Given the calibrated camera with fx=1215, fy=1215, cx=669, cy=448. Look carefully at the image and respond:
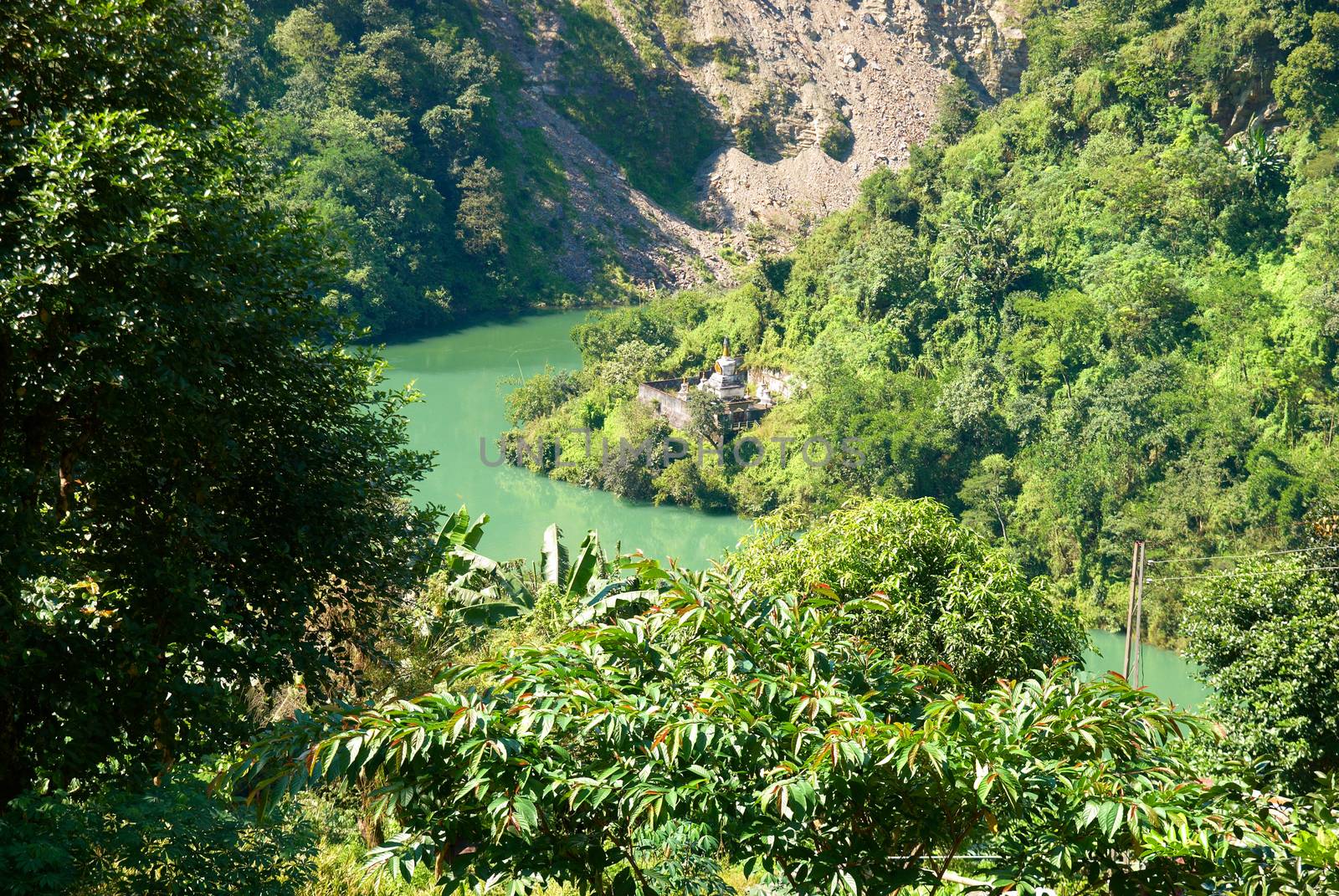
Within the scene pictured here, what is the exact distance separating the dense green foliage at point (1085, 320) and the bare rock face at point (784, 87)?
485 inches

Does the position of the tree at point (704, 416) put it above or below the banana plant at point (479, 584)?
below

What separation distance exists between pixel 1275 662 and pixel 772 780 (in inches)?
278

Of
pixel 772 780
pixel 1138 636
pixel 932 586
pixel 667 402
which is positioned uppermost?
pixel 772 780

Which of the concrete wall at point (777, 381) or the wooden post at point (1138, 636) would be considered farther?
the concrete wall at point (777, 381)

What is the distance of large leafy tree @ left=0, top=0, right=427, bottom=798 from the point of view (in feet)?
14.5

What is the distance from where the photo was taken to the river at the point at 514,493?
63.0 ft

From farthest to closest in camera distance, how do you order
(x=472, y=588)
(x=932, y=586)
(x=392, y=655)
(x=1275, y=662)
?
(x=1275, y=662)
(x=472, y=588)
(x=932, y=586)
(x=392, y=655)

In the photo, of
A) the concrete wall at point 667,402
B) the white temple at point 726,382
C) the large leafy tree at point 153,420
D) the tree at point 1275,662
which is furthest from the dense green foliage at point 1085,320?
the large leafy tree at point 153,420

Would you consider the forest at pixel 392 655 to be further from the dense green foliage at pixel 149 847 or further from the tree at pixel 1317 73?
the tree at pixel 1317 73

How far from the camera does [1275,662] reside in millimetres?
8742

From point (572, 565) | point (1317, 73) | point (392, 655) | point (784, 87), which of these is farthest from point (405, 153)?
point (392, 655)

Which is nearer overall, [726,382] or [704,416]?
[704,416]

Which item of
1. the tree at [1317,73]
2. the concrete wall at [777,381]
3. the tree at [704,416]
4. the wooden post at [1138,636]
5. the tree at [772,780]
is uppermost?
the tree at [1317,73]

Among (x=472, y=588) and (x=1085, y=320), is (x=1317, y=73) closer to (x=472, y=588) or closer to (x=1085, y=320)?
(x=1085, y=320)
